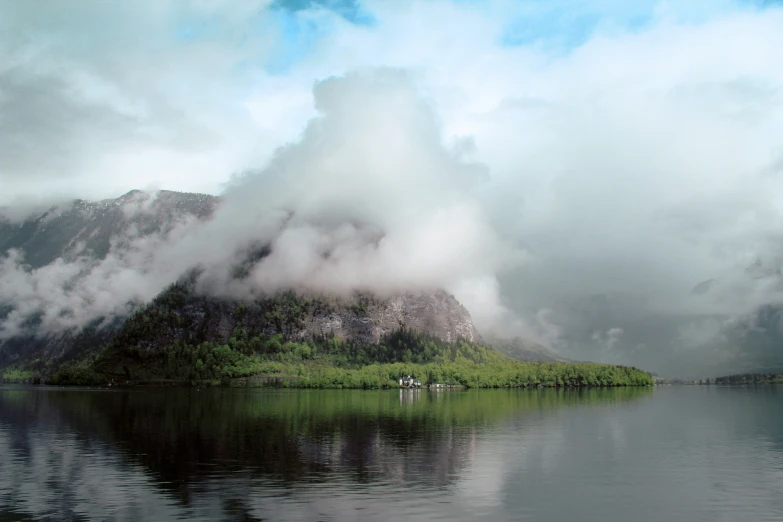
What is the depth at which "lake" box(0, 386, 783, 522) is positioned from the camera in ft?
169

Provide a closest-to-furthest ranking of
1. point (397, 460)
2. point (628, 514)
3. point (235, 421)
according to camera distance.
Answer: point (628, 514)
point (397, 460)
point (235, 421)

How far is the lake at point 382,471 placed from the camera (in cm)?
5147

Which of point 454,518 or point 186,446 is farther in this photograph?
point 186,446

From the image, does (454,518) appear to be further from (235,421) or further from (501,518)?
(235,421)

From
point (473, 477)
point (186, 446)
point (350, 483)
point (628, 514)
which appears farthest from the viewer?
point (186, 446)

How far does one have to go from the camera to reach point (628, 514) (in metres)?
52.1

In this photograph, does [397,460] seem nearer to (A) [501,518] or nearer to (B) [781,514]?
(A) [501,518]

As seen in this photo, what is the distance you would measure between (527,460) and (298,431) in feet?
146

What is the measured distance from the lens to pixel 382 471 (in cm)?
6819

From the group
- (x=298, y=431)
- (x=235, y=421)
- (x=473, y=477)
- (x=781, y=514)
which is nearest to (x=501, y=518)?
(x=473, y=477)

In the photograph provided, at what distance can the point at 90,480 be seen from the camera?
204 ft

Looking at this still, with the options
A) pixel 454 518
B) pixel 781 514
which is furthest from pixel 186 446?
pixel 781 514

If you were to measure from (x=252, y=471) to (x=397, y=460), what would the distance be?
18.6 meters

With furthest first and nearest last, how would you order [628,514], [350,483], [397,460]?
1. [397,460]
2. [350,483]
3. [628,514]
